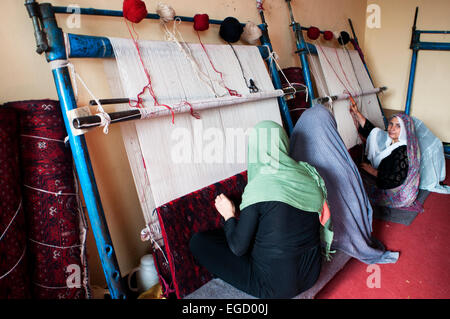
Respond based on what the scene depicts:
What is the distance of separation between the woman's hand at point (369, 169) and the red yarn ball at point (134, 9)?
2389 mm

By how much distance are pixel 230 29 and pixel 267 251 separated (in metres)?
1.44

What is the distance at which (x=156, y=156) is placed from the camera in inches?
51.2

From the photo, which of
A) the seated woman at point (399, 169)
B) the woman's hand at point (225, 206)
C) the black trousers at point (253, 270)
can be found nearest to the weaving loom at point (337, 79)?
the seated woman at point (399, 169)

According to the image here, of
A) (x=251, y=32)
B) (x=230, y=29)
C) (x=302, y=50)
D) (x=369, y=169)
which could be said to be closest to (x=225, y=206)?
(x=230, y=29)

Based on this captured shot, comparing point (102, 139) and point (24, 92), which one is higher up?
point (24, 92)

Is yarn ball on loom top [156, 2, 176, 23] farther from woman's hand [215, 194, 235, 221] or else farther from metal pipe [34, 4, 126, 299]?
woman's hand [215, 194, 235, 221]

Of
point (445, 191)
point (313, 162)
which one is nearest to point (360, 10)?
point (445, 191)

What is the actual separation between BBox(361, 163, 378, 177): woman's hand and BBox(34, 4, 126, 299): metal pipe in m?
2.40

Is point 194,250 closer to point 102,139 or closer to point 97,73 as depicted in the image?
point 102,139

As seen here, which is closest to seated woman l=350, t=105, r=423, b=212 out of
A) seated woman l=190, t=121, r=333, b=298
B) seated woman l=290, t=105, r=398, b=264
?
seated woman l=290, t=105, r=398, b=264

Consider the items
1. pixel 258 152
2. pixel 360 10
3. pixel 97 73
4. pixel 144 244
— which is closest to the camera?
pixel 258 152

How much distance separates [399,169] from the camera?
2.39m

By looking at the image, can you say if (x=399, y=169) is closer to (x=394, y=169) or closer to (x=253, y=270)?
(x=394, y=169)
